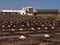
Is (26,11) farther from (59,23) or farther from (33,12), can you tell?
(59,23)

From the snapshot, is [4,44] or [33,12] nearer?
[4,44]

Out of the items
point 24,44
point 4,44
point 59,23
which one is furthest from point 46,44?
point 59,23

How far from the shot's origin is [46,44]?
7883mm

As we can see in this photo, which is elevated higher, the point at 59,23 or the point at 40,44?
the point at 40,44

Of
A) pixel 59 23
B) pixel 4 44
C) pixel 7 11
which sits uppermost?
pixel 4 44

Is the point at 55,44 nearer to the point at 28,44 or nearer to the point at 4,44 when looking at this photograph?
the point at 28,44

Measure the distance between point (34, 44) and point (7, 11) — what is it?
4026 centimetres

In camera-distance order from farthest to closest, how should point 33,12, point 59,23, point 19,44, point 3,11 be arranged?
point 3,11, point 33,12, point 59,23, point 19,44

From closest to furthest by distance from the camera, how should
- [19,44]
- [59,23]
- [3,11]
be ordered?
[19,44]
[59,23]
[3,11]

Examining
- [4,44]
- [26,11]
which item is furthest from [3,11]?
[4,44]

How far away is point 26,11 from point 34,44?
1324 inches

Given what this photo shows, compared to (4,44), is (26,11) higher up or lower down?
lower down

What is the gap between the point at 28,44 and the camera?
7.90 metres

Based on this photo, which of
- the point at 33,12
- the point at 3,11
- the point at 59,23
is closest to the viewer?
the point at 59,23
